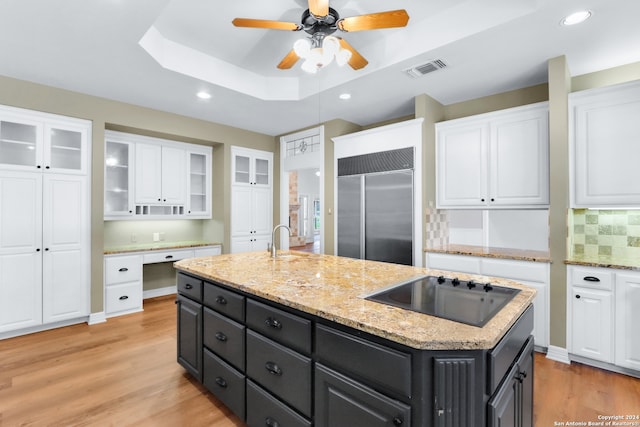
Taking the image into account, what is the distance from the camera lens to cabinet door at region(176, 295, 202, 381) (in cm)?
219

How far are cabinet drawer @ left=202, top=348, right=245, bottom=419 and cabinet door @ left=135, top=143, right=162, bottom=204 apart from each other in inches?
116

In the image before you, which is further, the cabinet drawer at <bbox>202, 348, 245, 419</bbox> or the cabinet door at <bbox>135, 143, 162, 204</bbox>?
the cabinet door at <bbox>135, 143, 162, 204</bbox>

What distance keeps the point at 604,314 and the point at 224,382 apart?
2879 mm

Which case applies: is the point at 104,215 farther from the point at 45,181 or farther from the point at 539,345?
the point at 539,345

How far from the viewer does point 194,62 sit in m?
3.04

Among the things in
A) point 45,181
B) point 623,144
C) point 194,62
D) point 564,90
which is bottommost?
point 45,181

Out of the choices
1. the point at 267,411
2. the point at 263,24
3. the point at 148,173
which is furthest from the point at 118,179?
the point at 267,411

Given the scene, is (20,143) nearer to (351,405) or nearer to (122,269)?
(122,269)

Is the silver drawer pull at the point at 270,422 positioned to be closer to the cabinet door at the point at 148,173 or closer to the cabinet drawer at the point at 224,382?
the cabinet drawer at the point at 224,382

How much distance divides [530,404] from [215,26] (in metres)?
3.36

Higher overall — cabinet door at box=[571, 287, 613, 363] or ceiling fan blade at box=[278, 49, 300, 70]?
ceiling fan blade at box=[278, 49, 300, 70]

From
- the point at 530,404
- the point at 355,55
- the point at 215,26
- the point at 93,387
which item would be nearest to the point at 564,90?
the point at 355,55

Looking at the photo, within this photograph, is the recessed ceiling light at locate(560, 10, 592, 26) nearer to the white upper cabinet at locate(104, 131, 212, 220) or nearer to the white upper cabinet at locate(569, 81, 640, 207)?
the white upper cabinet at locate(569, 81, 640, 207)

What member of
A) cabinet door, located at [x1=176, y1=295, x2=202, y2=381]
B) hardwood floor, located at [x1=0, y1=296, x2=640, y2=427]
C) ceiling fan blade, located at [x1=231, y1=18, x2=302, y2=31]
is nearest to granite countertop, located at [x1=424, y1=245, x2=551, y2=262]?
hardwood floor, located at [x1=0, y1=296, x2=640, y2=427]
